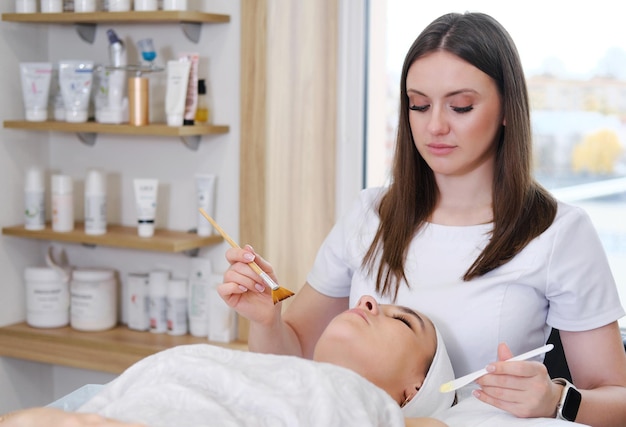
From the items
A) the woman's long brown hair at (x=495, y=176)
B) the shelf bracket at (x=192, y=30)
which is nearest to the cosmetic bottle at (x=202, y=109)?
the shelf bracket at (x=192, y=30)

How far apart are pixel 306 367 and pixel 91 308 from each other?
1.59 meters

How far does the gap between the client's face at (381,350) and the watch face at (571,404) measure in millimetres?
213

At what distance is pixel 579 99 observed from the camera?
223 centimetres

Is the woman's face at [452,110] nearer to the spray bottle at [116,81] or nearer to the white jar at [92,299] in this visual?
the spray bottle at [116,81]

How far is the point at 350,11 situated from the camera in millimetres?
2367

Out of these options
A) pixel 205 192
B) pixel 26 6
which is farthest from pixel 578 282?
pixel 26 6

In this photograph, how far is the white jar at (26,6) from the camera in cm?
255

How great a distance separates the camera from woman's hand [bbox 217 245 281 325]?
1.48m

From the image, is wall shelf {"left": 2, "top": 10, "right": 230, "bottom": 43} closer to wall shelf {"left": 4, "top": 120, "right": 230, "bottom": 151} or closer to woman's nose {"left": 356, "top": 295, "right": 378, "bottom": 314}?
wall shelf {"left": 4, "top": 120, "right": 230, "bottom": 151}

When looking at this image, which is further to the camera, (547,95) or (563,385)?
(547,95)

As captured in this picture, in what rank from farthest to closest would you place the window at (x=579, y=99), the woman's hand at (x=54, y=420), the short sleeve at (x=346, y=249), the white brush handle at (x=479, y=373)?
1. the window at (x=579, y=99)
2. the short sleeve at (x=346, y=249)
3. the white brush handle at (x=479, y=373)
4. the woman's hand at (x=54, y=420)

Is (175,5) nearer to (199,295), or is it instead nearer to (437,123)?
(199,295)

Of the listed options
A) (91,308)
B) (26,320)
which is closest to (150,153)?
(91,308)

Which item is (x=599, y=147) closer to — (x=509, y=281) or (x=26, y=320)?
(x=509, y=281)
